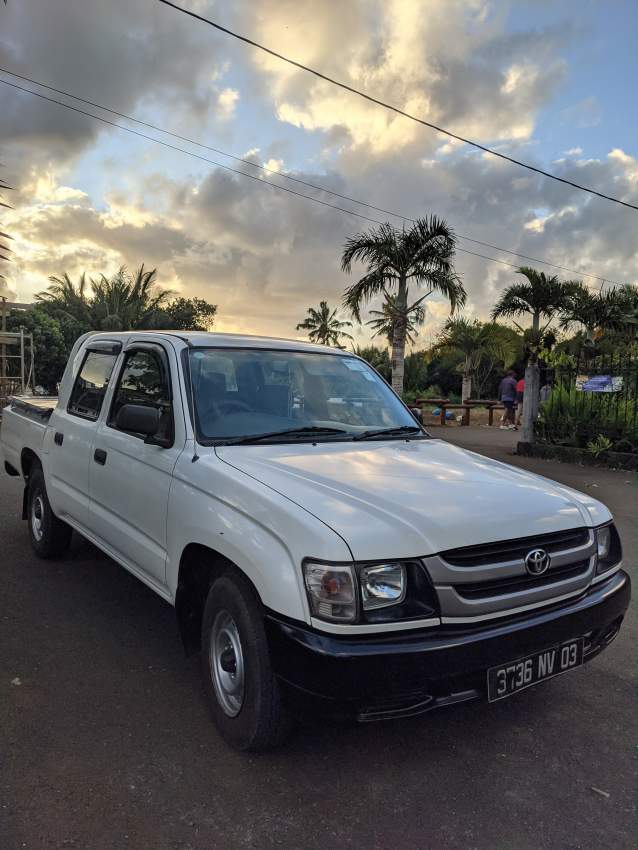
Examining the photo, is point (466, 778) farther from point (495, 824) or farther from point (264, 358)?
point (264, 358)

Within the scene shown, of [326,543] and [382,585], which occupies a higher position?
[326,543]

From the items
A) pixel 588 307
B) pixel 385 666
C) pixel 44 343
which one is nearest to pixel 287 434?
pixel 385 666

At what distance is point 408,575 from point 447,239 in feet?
50.5

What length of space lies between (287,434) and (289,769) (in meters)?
1.58

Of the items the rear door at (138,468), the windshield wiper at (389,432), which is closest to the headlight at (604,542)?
the windshield wiper at (389,432)

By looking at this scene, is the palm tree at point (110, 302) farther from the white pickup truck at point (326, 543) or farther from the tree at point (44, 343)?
the white pickup truck at point (326, 543)

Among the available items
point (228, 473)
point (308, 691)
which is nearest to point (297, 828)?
point (308, 691)

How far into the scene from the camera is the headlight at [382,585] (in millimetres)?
2238

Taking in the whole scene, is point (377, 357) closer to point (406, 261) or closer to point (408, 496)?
point (406, 261)

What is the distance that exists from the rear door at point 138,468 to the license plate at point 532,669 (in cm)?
167

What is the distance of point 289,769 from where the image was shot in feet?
8.51

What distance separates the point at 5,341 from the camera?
779 inches

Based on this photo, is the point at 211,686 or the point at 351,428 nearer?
the point at 211,686

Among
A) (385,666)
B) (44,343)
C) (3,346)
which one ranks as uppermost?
(44,343)
